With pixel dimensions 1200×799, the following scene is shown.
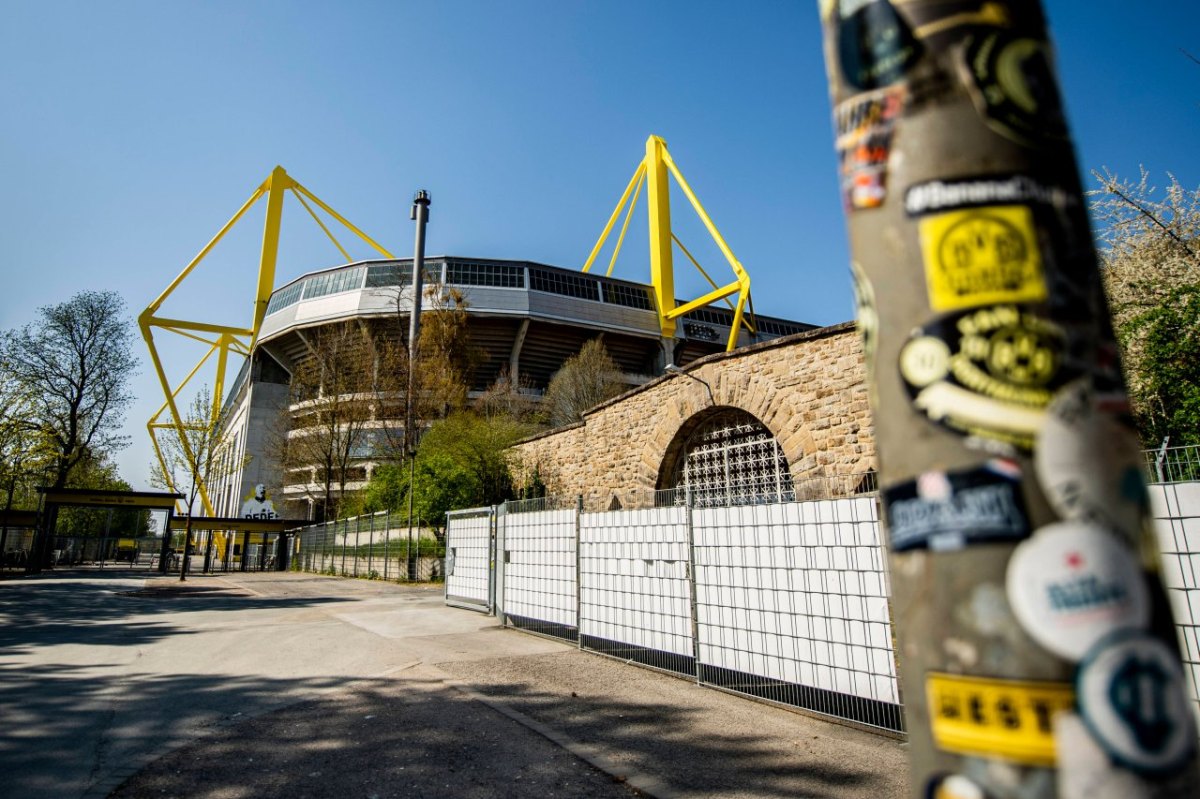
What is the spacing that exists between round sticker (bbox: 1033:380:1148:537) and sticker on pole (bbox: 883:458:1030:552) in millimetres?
50

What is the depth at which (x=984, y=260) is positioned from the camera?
1103mm

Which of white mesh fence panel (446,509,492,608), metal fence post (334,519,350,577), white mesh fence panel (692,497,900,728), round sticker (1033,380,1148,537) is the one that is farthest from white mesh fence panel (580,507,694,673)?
metal fence post (334,519,350,577)

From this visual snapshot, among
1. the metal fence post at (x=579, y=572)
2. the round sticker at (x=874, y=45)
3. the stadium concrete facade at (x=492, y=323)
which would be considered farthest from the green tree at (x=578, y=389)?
the round sticker at (x=874, y=45)

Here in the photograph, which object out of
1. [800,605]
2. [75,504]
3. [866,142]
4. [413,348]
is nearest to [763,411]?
[800,605]

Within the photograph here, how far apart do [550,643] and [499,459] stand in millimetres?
14059

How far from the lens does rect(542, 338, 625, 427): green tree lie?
1232 inches

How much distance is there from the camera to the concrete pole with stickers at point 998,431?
3.09 ft

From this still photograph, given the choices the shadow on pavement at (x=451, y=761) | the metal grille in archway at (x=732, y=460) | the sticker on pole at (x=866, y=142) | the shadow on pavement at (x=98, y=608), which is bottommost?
the shadow on pavement at (x=451, y=761)

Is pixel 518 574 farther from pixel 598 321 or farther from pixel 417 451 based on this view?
pixel 598 321

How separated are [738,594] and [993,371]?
5313 mm

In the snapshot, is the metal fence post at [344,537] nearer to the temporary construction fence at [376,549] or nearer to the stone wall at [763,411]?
the temporary construction fence at [376,549]

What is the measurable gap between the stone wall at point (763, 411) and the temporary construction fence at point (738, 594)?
10.3ft

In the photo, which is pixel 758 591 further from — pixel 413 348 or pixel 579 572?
pixel 413 348

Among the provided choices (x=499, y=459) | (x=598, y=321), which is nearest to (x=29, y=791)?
(x=499, y=459)
